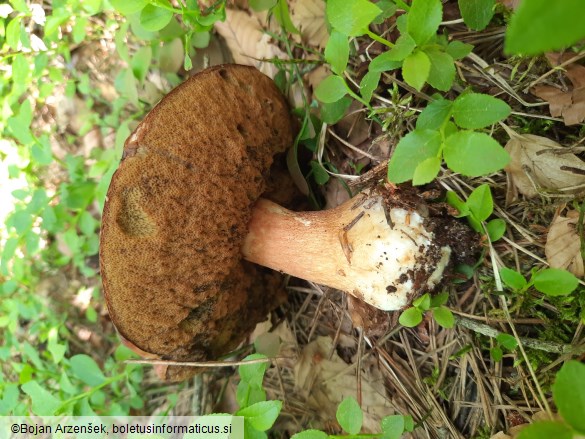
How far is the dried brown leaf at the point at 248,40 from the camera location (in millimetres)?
2078

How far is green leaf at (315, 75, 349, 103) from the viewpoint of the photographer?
1.53m

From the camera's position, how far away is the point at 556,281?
1282 mm

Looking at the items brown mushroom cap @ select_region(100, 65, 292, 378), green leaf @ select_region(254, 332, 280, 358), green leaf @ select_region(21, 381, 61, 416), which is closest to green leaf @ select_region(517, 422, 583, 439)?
brown mushroom cap @ select_region(100, 65, 292, 378)

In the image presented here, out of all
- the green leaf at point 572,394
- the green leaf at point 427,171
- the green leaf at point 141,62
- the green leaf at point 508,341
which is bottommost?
the green leaf at point 508,341

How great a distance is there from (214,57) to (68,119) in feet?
4.24

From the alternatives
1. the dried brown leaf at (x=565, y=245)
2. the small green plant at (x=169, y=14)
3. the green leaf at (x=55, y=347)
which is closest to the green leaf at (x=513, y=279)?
the dried brown leaf at (x=565, y=245)

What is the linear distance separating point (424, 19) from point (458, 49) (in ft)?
0.77

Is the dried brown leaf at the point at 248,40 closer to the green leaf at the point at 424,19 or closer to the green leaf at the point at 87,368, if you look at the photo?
the green leaf at the point at 424,19

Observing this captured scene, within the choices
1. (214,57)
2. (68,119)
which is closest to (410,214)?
(214,57)

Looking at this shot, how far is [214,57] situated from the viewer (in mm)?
2234

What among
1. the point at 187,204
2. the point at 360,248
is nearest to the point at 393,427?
the point at 360,248

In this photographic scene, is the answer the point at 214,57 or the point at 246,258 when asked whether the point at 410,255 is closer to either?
the point at 246,258

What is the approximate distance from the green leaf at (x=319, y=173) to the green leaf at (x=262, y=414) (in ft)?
2.90

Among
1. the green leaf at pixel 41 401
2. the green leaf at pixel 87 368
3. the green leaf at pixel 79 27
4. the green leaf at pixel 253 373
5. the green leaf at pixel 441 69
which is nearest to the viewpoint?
the green leaf at pixel 441 69
